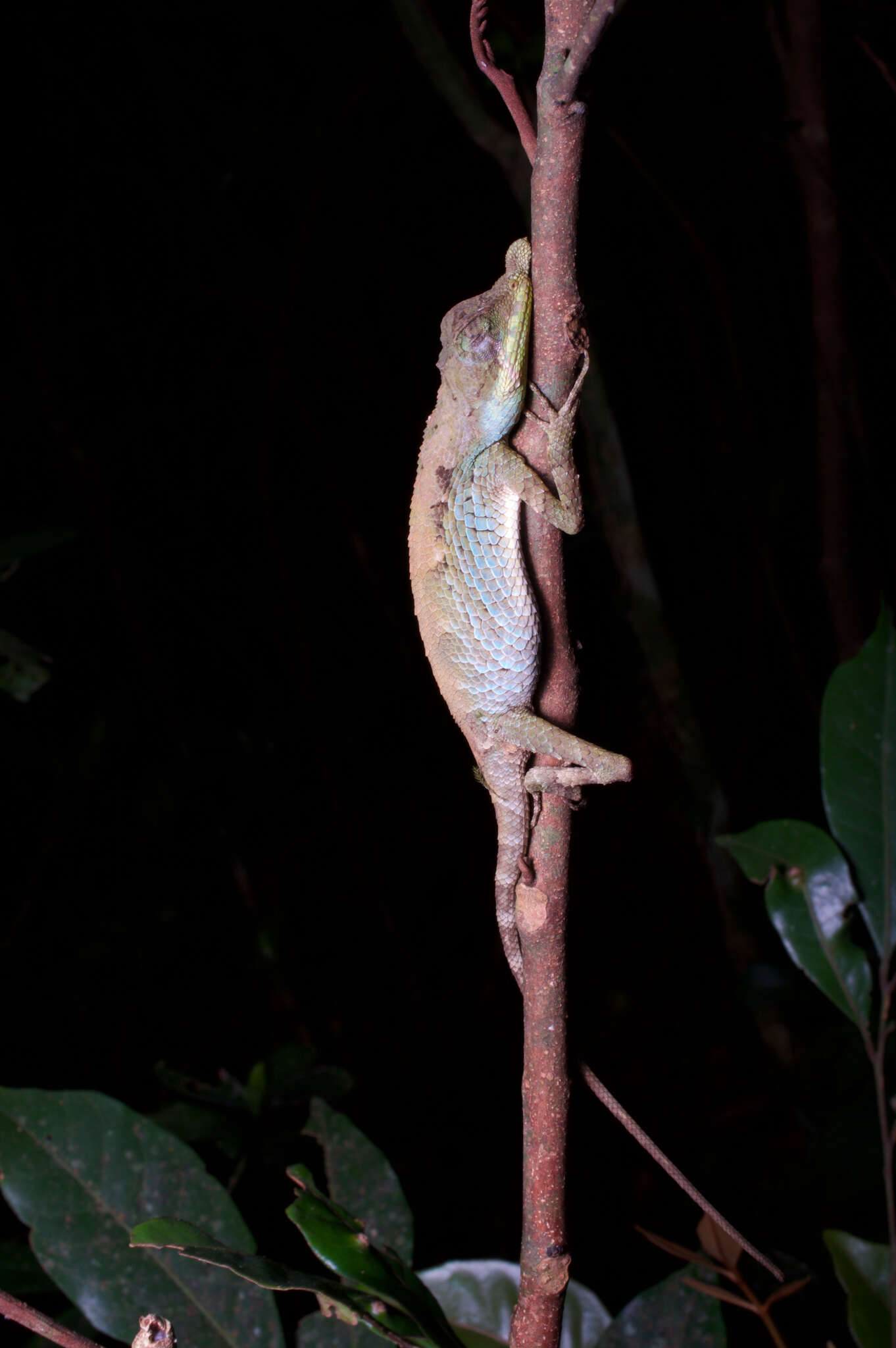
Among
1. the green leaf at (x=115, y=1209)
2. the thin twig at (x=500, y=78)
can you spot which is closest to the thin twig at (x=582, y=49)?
the thin twig at (x=500, y=78)

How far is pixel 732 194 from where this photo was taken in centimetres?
281

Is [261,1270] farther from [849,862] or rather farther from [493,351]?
[493,351]

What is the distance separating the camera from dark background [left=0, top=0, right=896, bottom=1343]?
8.42ft

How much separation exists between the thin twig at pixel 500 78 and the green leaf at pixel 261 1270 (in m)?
0.94

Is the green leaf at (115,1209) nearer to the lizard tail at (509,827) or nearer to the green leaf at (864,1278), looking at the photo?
the lizard tail at (509,827)

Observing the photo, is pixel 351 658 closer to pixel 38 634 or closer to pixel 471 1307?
pixel 38 634

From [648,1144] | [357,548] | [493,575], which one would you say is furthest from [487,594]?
[357,548]

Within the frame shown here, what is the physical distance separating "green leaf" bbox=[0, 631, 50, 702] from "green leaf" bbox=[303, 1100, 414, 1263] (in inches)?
42.3

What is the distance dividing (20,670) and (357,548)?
1.14 m

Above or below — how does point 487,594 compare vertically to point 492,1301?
above

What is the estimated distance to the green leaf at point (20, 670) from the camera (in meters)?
1.90

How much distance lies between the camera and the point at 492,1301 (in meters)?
1.26

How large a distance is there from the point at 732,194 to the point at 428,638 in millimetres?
2323

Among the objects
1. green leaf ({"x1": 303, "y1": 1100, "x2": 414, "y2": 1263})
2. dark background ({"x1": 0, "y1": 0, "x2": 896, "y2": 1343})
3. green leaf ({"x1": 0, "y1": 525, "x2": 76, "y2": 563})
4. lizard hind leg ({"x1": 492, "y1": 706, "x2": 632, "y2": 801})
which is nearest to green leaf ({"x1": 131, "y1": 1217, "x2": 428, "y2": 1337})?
green leaf ({"x1": 303, "y1": 1100, "x2": 414, "y2": 1263})
